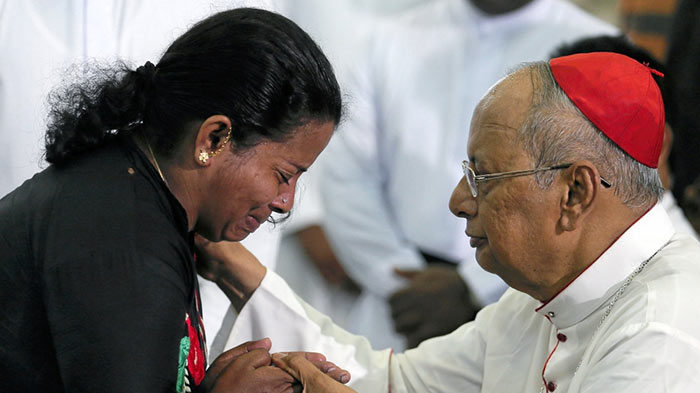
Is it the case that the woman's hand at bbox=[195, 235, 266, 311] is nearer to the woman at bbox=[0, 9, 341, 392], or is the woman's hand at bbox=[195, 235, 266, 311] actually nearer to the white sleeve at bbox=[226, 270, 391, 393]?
the white sleeve at bbox=[226, 270, 391, 393]

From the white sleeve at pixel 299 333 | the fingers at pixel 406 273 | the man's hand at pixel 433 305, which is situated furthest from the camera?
the fingers at pixel 406 273

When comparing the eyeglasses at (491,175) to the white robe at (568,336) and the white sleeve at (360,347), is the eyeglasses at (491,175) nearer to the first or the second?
the white robe at (568,336)

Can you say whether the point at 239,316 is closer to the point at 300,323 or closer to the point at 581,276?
the point at 300,323

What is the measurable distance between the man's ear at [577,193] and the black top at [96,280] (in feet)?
2.66

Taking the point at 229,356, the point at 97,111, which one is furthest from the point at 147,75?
the point at 229,356

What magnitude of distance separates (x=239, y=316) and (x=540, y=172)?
3.09 ft

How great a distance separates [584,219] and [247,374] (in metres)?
0.81

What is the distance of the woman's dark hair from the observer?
1848 millimetres

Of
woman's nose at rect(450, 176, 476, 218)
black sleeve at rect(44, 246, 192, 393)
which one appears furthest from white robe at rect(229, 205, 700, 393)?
black sleeve at rect(44, 246, 192, 393)

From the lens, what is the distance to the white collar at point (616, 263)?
83.0 inches

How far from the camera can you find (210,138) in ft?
6.16

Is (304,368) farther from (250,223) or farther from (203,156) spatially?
(203,156)

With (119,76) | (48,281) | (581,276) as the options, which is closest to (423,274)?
(581,276)

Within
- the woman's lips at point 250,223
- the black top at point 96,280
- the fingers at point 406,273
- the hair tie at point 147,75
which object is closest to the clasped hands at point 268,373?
the black top at point 96,280
